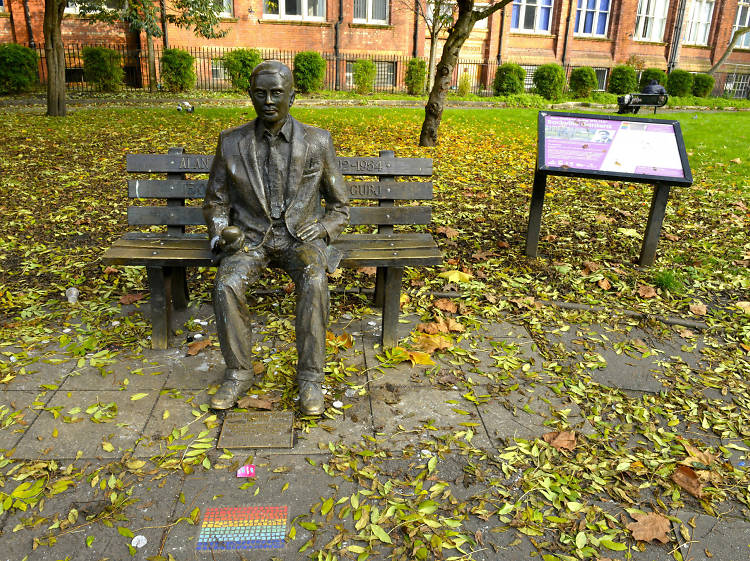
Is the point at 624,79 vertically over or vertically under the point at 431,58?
under

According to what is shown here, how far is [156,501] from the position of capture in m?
2.79

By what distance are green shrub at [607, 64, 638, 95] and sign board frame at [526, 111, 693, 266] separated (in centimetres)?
2267

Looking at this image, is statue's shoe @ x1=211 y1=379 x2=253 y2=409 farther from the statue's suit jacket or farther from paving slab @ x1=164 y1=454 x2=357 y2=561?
the statue's suit jacket

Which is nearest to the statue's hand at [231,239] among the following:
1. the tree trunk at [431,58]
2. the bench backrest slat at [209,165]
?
the bench backrest slat at [209,165]

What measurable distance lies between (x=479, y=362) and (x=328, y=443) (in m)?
1.35

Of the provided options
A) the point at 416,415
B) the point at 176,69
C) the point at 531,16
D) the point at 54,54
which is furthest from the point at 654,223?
the point at 531,16

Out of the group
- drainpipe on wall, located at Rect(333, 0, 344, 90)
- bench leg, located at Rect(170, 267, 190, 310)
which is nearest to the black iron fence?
drainpipe on wall, located at Rect(333, 0, 344, 90)

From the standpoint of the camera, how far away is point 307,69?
68.8 ft

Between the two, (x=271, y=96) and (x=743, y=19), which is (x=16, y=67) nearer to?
(x=271, y=96)

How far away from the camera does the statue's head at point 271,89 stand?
3406 millimetres

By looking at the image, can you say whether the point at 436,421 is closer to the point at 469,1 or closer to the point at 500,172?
the point at 500,172

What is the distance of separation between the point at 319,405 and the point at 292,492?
0.64m

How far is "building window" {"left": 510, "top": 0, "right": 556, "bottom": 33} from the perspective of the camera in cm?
2605

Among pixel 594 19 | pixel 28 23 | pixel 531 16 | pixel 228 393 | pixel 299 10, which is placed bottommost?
pixel 228 393
